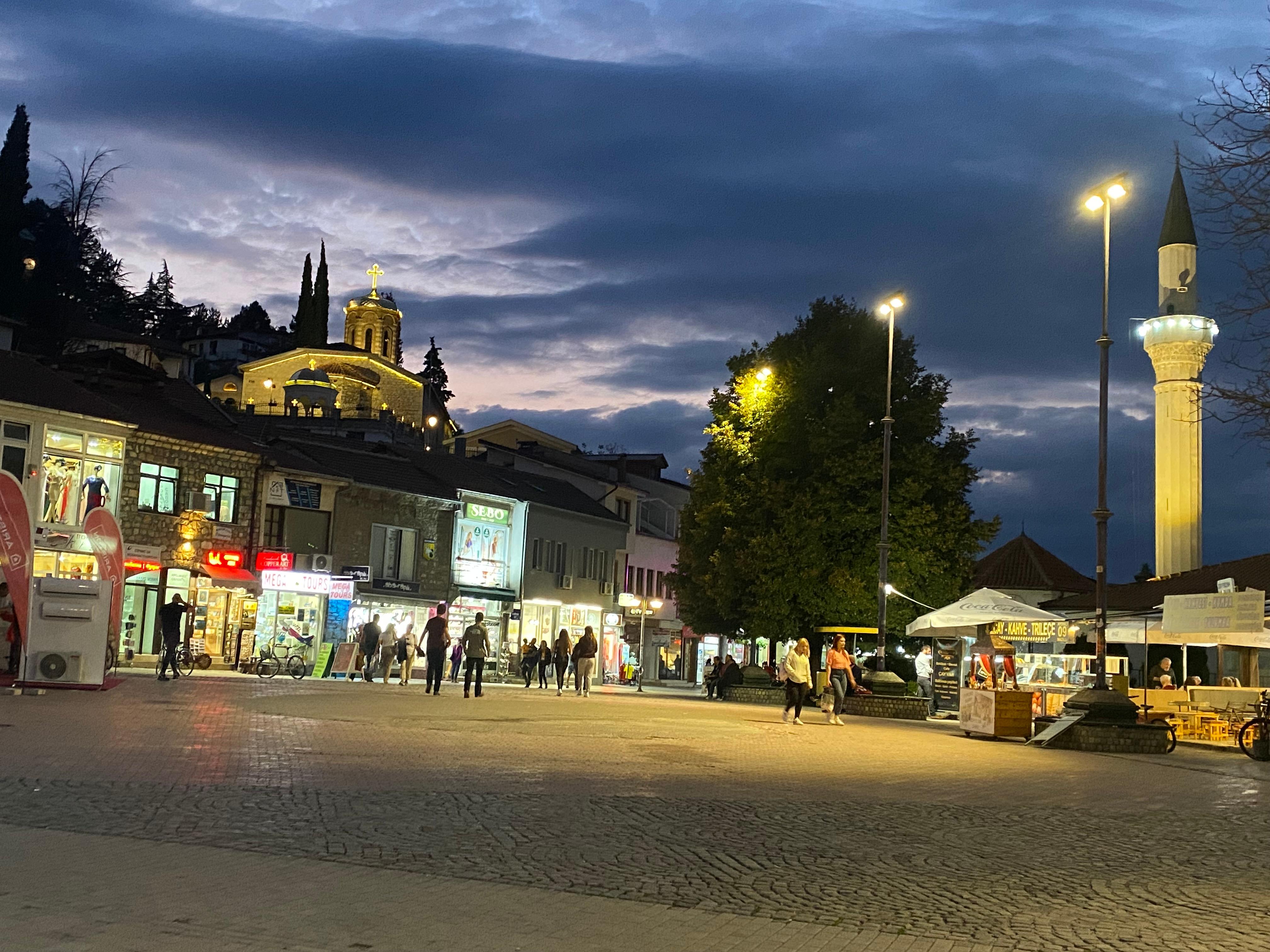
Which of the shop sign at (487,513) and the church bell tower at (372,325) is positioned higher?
the church bell tower at (372,325)

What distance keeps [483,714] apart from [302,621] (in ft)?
83.0

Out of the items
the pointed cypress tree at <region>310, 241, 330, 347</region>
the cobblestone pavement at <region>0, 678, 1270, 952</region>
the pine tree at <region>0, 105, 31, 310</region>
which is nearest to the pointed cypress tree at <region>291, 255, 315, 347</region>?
the pointed cypress tree at <region>310, 241, 330, 347</region>

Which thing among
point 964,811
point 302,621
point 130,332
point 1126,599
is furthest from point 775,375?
point 130,332

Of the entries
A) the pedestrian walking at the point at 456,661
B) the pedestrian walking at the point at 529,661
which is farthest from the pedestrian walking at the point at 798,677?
the pedestrian walking at the point at 529,661

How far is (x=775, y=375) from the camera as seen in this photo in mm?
45500

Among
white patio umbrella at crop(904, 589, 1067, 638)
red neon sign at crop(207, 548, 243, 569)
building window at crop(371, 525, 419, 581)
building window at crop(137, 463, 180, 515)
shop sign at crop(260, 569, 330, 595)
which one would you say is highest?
building window at crop(137, 463, 180, 515)

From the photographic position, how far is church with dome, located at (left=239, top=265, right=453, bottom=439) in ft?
263

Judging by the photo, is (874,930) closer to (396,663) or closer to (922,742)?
(922,742)

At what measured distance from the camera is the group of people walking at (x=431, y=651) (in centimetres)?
3052

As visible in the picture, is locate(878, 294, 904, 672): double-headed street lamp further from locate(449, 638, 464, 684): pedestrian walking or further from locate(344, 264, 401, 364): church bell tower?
locate(344, 264, 401, 364): church bell tower

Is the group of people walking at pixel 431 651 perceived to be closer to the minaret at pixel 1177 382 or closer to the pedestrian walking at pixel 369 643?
the pedestrian walking at pixel 369 643

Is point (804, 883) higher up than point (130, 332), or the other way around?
point (130, 332)

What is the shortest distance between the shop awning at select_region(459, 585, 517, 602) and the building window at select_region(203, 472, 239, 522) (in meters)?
11.7

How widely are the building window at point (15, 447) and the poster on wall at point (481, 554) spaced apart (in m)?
19.0
